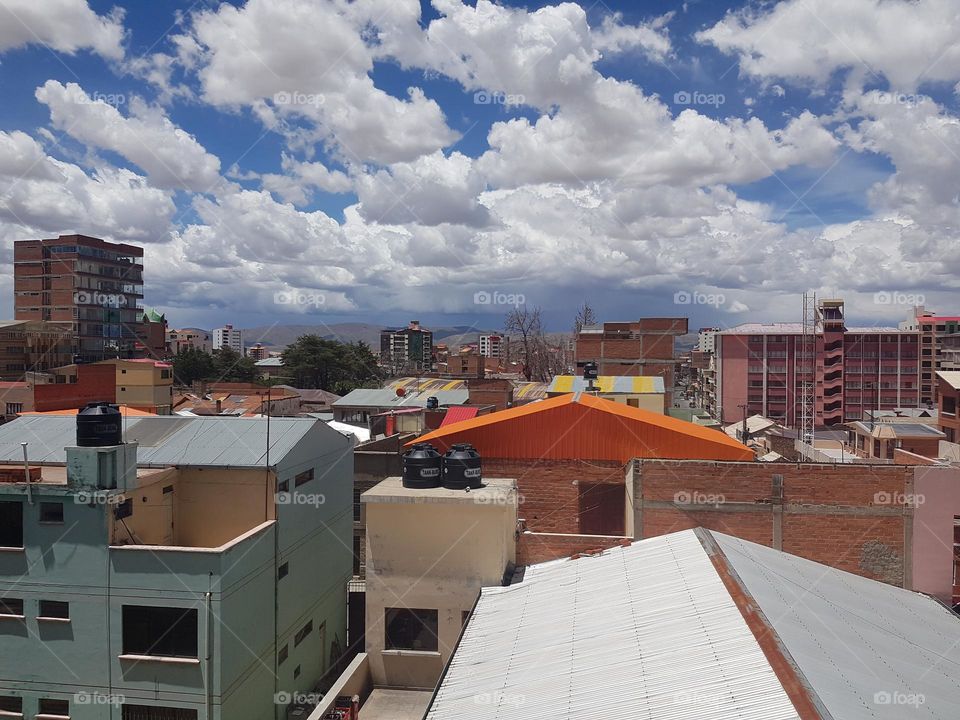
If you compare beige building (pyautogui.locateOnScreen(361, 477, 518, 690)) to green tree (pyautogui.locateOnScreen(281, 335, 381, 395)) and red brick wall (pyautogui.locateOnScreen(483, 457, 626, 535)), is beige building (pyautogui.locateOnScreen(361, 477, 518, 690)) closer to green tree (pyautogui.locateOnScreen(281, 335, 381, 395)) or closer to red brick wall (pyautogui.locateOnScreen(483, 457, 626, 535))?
red brick wall (pyautogui.locateOnScreen(483, 457, 626, 535))

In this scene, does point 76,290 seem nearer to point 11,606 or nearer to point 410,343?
point 11,606

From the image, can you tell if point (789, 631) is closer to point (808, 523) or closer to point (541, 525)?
point (808, 523)

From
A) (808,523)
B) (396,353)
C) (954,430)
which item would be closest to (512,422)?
(808,523)

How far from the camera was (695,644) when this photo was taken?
849 centimetres

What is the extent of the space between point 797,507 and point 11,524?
1703cm

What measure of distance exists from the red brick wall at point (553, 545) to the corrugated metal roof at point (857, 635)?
2821 mm

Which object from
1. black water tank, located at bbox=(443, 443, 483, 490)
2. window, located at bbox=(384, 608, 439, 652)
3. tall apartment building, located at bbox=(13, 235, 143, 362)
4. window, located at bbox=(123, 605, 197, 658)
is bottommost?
window, located at bbox=(384, 608, 439, 652)

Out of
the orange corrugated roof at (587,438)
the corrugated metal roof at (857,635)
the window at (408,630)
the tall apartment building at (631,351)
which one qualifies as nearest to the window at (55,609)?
the window at (408,630)

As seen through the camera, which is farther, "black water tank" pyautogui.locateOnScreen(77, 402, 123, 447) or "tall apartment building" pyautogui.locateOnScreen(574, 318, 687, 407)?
"tall apartment building" pyautogui.locateOnScreen(574, 318, 687, 407)

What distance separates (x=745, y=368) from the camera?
259 ft

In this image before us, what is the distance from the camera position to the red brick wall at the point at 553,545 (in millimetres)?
15023

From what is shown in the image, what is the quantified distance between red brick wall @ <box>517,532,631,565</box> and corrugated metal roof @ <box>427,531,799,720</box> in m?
1.99

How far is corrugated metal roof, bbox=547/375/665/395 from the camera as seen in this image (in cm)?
3475

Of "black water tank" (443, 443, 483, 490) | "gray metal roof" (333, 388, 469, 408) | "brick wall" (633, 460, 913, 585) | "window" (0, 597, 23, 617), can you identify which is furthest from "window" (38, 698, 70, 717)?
"gray metal roof" (333, 388, 469, 408)
